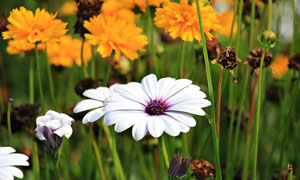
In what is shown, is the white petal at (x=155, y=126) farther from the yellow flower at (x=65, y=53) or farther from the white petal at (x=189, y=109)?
the yellow flower at (x=65, y=53)

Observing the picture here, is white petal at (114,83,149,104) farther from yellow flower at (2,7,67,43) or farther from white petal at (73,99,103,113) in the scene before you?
yellow flower at (2,7,67,43)

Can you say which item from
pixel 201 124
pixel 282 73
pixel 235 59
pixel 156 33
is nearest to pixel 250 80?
pixel 201 124

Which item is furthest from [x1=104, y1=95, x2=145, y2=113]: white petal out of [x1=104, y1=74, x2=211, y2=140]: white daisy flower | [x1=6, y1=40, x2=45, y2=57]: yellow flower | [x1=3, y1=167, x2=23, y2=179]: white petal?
[x1=6, y1=40, x2=45, y2=57]: yellow flower

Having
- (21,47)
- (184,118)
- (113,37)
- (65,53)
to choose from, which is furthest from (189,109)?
(65,53)

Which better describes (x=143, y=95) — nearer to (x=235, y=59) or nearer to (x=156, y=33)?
(x=235, y=59)

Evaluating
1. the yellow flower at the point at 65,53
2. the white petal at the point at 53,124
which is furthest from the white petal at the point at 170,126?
the yellow flower at the point at 65,53
